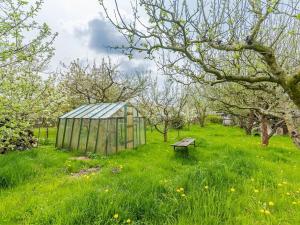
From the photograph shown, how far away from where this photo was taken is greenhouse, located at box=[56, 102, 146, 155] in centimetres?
1426

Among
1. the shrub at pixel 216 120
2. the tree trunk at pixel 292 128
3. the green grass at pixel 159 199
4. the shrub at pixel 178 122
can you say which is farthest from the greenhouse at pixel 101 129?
the shrub at pixel 216 120

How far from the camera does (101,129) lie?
14.3 metres

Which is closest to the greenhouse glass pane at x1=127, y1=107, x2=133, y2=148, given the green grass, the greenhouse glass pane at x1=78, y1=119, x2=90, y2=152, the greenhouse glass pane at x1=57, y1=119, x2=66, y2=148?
the greenhouse glass pane at x1=78, y1=119, x2=90, y2=152

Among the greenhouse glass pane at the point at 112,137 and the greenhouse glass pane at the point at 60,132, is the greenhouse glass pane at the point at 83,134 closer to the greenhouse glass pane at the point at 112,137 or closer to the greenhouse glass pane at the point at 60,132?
the greenhouse glass pane at the point at 112,137

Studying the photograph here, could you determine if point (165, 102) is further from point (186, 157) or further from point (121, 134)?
point (186, 157)

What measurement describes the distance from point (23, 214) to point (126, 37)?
4.21m

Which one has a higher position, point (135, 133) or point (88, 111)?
point (88, 111)

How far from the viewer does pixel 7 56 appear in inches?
223

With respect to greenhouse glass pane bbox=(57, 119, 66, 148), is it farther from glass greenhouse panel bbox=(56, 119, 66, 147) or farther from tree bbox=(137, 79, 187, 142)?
tree bbox=(137, 79, 187, 142)

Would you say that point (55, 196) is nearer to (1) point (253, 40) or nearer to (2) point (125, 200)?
(2) point (125, 200)

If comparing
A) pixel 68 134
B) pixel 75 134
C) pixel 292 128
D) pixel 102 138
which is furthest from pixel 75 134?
pixel 292 128

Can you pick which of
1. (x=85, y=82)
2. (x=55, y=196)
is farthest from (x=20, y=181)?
(x=85, y=82)

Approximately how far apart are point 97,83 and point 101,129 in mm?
9092

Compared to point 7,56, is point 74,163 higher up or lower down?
lower down
